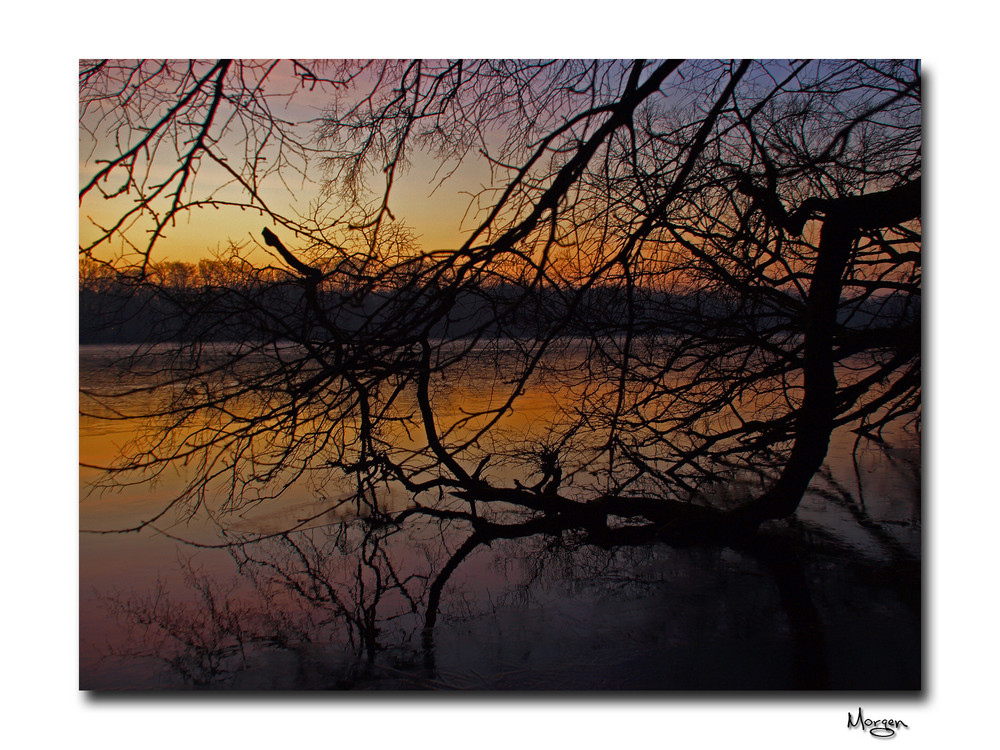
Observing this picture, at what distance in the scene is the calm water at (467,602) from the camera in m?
2.29

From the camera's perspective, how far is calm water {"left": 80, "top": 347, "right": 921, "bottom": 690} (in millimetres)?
2295

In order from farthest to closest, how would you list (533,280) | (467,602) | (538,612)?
A: (467,602)
(538,612)
(533,280)

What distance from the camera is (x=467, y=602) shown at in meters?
2.76

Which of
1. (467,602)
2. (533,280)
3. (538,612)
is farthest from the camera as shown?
(467,602)
